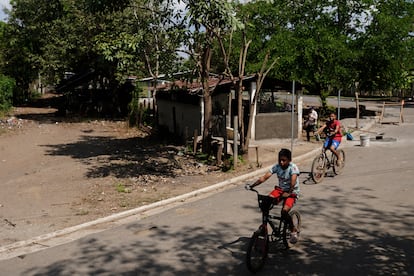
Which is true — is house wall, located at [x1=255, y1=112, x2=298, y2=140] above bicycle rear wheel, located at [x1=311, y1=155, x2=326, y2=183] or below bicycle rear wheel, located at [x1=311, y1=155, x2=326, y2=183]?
above

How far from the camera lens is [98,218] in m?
9.83

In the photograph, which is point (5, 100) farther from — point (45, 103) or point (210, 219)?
point (210, 219)

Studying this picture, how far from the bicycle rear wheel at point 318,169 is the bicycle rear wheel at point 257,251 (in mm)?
5776

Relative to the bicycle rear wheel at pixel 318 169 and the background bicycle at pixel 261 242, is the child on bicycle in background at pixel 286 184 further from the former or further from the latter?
the bicycle rear wheel at pixel 318 169

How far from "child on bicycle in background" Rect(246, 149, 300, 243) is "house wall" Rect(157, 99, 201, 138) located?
515 inches

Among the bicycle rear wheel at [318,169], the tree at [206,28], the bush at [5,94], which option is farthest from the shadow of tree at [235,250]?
the bush at [5,94]

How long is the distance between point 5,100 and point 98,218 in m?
30.8

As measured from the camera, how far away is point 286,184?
23.2 ft

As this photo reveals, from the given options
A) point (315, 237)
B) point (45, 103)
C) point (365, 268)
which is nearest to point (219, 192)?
point (315, 237)

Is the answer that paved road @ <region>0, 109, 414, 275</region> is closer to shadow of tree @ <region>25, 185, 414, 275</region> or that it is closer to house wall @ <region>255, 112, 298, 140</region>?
shadow of tree @ <region>25, 185, 414, 275</region>

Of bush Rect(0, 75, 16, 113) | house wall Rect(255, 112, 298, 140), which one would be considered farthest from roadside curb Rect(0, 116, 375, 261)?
bush Rect(0, 75, 16, 113)

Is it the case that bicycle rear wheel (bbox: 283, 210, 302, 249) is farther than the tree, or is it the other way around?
the tree

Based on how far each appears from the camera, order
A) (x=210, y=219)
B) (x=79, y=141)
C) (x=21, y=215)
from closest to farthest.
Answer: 1. (x=210, y=219)
2. (x=21, y=215)
3. (x=79, y=141)

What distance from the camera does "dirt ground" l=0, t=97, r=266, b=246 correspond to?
408 inches
